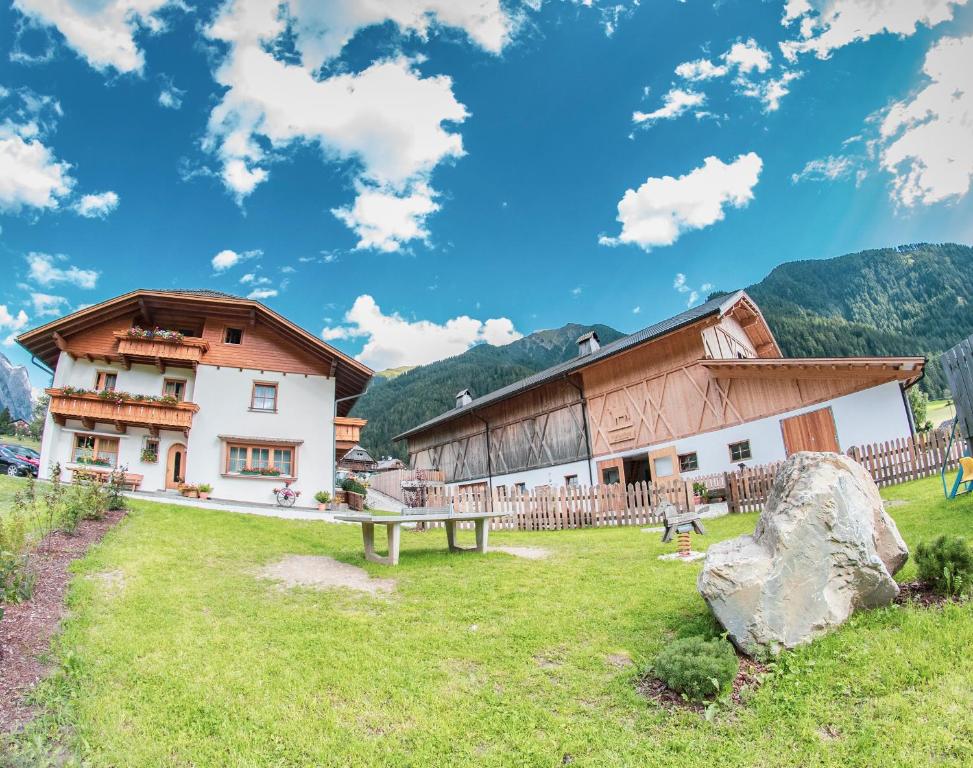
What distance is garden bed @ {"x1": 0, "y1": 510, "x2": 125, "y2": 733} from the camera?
17.4 ft

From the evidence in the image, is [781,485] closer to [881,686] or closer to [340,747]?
[881,686]

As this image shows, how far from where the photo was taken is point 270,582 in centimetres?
984

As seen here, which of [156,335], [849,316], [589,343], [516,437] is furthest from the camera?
[849,316]

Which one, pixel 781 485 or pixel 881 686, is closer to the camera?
pixel 881 686

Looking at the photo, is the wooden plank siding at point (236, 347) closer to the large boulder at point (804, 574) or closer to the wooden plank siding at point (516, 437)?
the wooden plank siding at point (516, 437)

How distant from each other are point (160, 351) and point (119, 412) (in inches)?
110

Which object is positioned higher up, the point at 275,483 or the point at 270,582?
the point at 275,483

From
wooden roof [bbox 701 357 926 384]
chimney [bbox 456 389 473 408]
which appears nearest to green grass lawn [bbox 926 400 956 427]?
wooden roof [bbox 701 357 926 384]

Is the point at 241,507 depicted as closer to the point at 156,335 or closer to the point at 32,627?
the point at 156,335

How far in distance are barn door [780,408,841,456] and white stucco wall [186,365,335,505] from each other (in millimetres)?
18180

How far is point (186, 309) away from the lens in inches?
953

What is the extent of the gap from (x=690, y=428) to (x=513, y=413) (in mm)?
11981

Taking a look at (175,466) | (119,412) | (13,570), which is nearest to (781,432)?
(13,570)

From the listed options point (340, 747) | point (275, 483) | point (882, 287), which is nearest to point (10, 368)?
point (275, 483)
